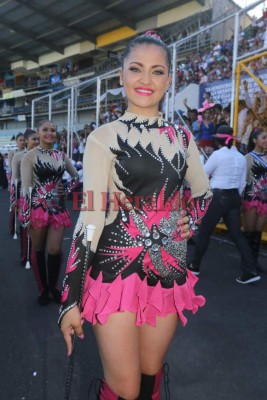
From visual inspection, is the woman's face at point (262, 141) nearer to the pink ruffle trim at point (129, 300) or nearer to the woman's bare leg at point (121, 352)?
the pink ruffle trim at point (129, 300)

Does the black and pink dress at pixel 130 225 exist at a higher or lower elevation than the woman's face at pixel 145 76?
lower

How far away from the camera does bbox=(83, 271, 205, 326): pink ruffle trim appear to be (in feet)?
4.83

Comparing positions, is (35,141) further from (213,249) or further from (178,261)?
(178,261)

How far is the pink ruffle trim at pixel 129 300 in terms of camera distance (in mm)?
1472

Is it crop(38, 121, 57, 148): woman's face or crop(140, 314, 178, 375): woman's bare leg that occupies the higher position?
crop(38, 121, 57, 148): woman's face

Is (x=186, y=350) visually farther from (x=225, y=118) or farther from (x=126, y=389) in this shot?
(x=225, y=118)

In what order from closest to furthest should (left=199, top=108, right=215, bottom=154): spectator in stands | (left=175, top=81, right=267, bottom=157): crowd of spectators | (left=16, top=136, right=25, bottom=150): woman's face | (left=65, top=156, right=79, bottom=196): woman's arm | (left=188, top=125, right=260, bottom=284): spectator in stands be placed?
(left=65, top=156, right=79, bottom=196): woman's arm, (left=188, top=125, right=260, bottom=284): spectator in stands, (left=175, top=81, right=267, bottom=157): crowd of spectators, (left=16, top=136, right=25, bottom=150): woman's face, (left=199, top=108, right=215, bottom=154): spectator in stands

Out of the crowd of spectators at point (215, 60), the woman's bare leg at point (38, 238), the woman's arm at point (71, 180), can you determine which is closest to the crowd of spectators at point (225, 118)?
the crowd of spectators at point (215, 60)

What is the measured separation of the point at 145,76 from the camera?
5.20 ft

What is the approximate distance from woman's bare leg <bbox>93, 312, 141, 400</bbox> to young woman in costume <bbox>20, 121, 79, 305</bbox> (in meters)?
2.33

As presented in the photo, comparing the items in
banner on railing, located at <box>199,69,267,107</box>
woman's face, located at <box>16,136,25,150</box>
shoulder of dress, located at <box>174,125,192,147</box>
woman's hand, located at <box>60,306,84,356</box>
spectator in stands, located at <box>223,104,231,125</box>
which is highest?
banner on railing, located at <box>199,69,267,107</box>

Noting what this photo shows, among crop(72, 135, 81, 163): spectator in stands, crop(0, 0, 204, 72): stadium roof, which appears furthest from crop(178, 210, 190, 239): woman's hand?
crop(0, 0, 204, 72): stadium roof

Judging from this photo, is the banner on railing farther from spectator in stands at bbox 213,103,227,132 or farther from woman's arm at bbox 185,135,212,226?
woman's arm at bbox 185,135,212,226

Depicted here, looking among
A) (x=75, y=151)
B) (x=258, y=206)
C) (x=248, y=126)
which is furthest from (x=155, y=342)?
(x=75, y=151)
